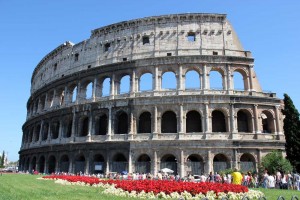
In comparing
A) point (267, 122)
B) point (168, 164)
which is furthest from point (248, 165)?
point (168, 164)

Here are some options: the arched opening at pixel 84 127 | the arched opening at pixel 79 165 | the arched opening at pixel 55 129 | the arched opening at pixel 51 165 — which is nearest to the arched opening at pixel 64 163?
the arched opening at pixel 79 165

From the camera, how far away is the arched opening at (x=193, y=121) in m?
27.9

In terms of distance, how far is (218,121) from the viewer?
1102 inches

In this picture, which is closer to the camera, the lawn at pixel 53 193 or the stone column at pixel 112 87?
the lawn at pixel 53 193

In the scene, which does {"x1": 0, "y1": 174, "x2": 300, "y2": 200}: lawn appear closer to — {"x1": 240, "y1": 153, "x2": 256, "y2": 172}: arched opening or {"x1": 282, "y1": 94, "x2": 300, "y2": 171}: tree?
{"x1": 282, "y1": 94, "x2": 300, "y2": 171}: tree

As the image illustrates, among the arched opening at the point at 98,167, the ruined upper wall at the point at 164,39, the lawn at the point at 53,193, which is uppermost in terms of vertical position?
the ruined upper wall at the point at 164,39

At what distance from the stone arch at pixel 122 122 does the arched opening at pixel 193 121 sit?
6.25 metres

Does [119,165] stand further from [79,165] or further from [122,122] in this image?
[79,165]

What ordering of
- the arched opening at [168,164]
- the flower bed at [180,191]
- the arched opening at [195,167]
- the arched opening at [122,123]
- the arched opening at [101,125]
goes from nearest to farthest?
the flower bed at [180,191] < the arched opening at [195,167] < the arched opening at [168,164] < the arched opening at [122,123] < the arched opening at [101,125]

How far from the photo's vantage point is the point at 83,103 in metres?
31.7

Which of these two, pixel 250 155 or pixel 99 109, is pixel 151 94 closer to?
pixel 99 109

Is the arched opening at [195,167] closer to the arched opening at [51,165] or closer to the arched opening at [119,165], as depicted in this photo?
the arched opening at [119,165]

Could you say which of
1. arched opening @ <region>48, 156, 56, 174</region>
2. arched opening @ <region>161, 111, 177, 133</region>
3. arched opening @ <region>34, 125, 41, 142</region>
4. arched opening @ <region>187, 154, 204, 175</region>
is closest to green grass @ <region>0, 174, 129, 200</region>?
arched opening @ <region>187, 154, 204, 175</region>

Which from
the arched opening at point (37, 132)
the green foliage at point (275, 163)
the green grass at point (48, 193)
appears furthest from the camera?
the arched opening at point (37, 132)
